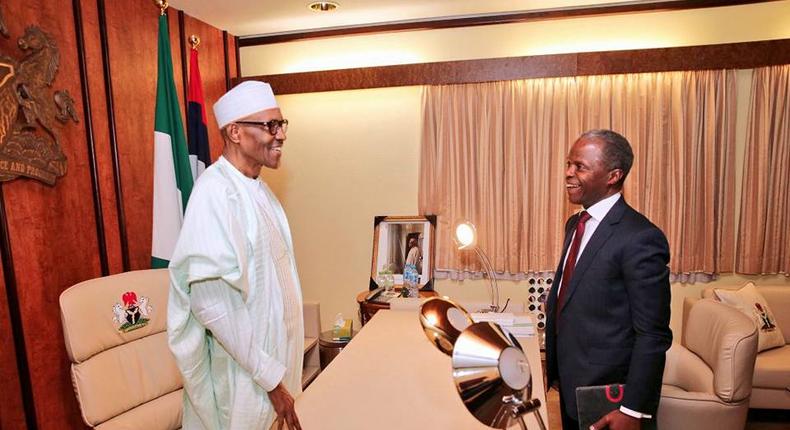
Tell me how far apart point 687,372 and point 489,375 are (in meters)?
2.13

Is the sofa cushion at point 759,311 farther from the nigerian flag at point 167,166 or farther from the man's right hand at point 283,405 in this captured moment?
the nigerian flag at point 167,166

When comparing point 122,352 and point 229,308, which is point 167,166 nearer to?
point 122,352

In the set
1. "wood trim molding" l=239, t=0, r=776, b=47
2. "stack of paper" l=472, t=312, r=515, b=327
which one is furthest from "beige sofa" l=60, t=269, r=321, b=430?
"wood trim molding" l=239, t=0, r=776, b=47

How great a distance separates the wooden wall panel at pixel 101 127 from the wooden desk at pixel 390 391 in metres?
1.57

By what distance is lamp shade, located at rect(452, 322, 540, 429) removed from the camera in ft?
2.67

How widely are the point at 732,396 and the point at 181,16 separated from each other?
12.5 feet

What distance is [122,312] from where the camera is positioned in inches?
86.2

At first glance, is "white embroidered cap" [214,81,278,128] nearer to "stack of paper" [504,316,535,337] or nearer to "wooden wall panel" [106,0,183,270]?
"wooden wall panel" [106,0,183,270]

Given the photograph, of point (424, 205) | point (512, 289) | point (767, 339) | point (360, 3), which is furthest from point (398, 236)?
point (767, 339)

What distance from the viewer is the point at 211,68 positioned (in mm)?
3498

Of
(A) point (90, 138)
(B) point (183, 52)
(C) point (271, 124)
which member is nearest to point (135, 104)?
(A) point (90, 138)

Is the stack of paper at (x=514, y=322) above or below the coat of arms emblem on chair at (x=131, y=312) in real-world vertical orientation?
below

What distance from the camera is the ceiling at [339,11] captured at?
3.10m

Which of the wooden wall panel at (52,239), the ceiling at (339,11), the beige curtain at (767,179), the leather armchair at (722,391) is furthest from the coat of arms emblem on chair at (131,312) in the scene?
the beige curtain at (767,179)
